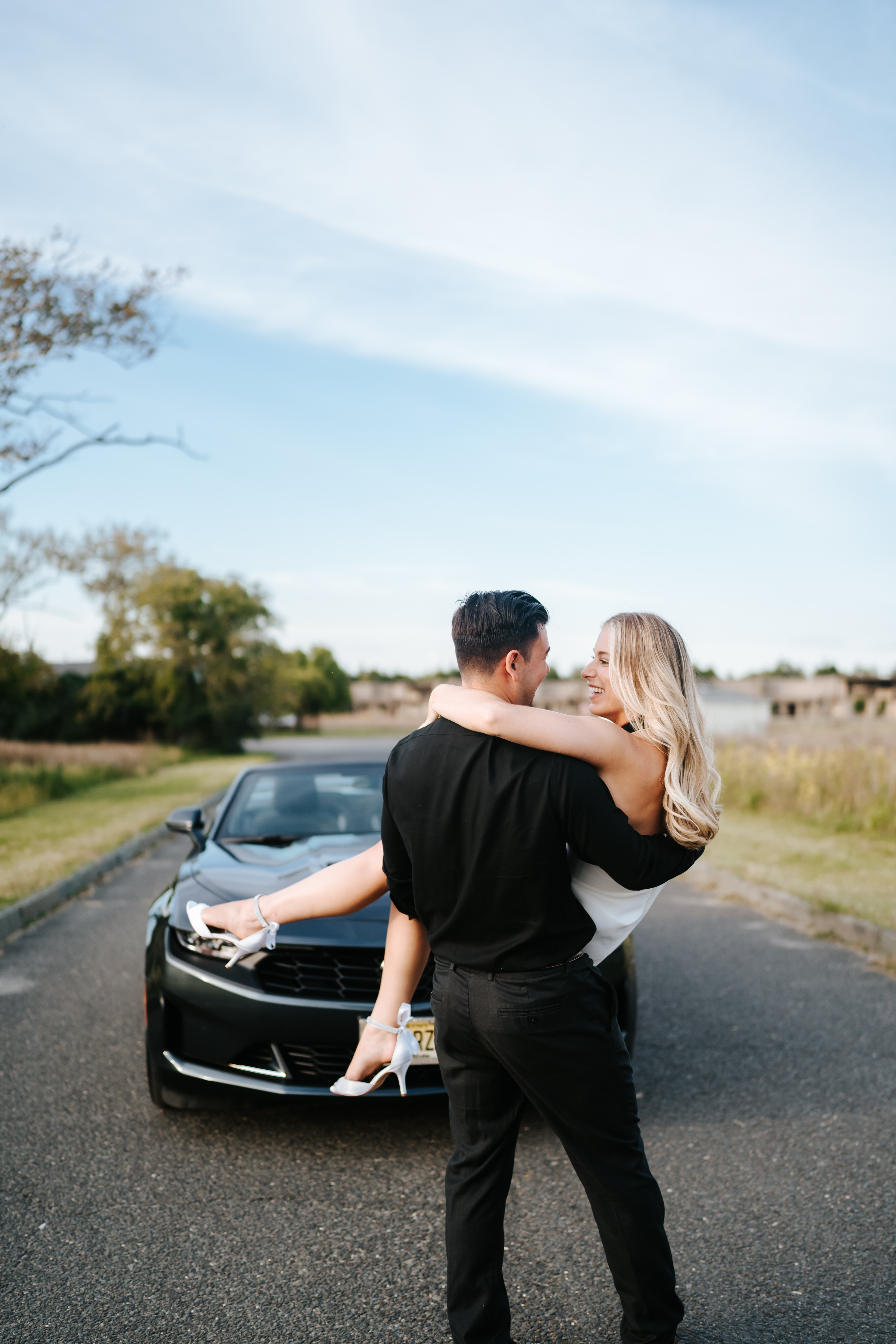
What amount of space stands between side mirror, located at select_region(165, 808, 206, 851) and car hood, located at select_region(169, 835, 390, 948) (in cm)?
7

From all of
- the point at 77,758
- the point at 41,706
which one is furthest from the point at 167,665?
the point at 77,758

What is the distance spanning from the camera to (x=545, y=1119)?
2.33 metres

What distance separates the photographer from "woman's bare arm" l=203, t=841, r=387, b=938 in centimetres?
269

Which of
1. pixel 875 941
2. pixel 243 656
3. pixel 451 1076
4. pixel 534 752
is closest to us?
pixel 534 752

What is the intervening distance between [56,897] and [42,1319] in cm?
690

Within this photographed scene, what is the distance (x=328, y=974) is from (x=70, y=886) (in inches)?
261

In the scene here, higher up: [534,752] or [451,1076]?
[534,752]

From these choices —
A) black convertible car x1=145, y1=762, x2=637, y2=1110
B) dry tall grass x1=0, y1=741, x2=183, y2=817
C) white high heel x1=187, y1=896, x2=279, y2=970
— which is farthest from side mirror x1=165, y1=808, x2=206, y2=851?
dry tall grass x1=0, y1=741, x2=183, y2=817

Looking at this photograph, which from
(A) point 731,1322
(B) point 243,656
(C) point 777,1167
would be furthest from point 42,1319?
(B) point 243,656

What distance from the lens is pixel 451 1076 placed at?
94.2 inches

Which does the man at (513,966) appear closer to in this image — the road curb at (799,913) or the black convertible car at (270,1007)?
the black convertible car at (270,1007)

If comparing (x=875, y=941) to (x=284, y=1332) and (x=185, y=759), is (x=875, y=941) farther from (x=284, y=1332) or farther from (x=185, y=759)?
(x=185, y=759)

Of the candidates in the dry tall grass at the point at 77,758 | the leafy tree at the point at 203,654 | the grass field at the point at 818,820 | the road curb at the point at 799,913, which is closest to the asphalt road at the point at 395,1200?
the road curb at the point at 799,913

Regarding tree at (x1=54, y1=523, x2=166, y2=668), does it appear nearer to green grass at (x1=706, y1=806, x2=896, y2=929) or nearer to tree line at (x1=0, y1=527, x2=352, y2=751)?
tree line at (x1=0, y1=527, x2=352, y2=751)
